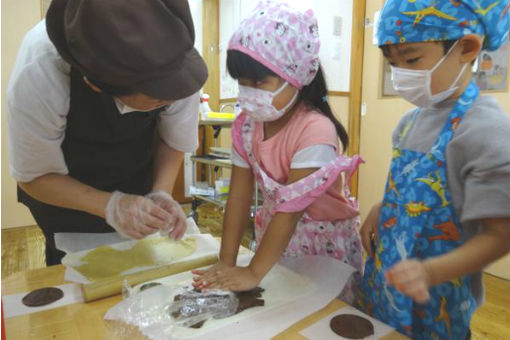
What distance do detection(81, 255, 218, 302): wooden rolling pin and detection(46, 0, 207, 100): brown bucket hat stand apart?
403 millimetres

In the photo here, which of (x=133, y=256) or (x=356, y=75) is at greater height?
(x=356, y=75)

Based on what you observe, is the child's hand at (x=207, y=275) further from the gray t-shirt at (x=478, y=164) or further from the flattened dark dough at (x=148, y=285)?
the gray t-shirt at (x=478, y=164)

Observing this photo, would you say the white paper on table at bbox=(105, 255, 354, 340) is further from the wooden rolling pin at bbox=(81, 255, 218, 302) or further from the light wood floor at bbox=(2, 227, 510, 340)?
the light wood floor at bbox=(2, 227, 510, 340)

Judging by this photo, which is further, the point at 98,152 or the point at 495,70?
the point at 495,70

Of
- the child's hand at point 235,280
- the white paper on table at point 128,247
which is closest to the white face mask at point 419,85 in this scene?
the child's hand at point 235,280

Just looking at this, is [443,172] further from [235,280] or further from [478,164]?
[235,280]

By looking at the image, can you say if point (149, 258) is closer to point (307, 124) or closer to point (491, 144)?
point (307, 124)

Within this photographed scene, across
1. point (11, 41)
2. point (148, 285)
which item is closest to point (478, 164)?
point (148, 285)

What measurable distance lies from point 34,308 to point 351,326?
591 mm

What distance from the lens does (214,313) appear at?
688 millimetres

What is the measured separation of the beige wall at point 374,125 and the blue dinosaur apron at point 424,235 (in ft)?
6.68

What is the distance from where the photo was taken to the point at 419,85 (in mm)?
710

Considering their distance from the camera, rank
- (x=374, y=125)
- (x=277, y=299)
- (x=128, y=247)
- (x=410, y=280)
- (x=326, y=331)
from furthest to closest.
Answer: (x=374, y=125) → (x=128, y=247) → (x=277, y=299) → (x=326, y=331) → (x=410, y=280)

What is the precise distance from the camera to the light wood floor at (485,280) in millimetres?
1663
